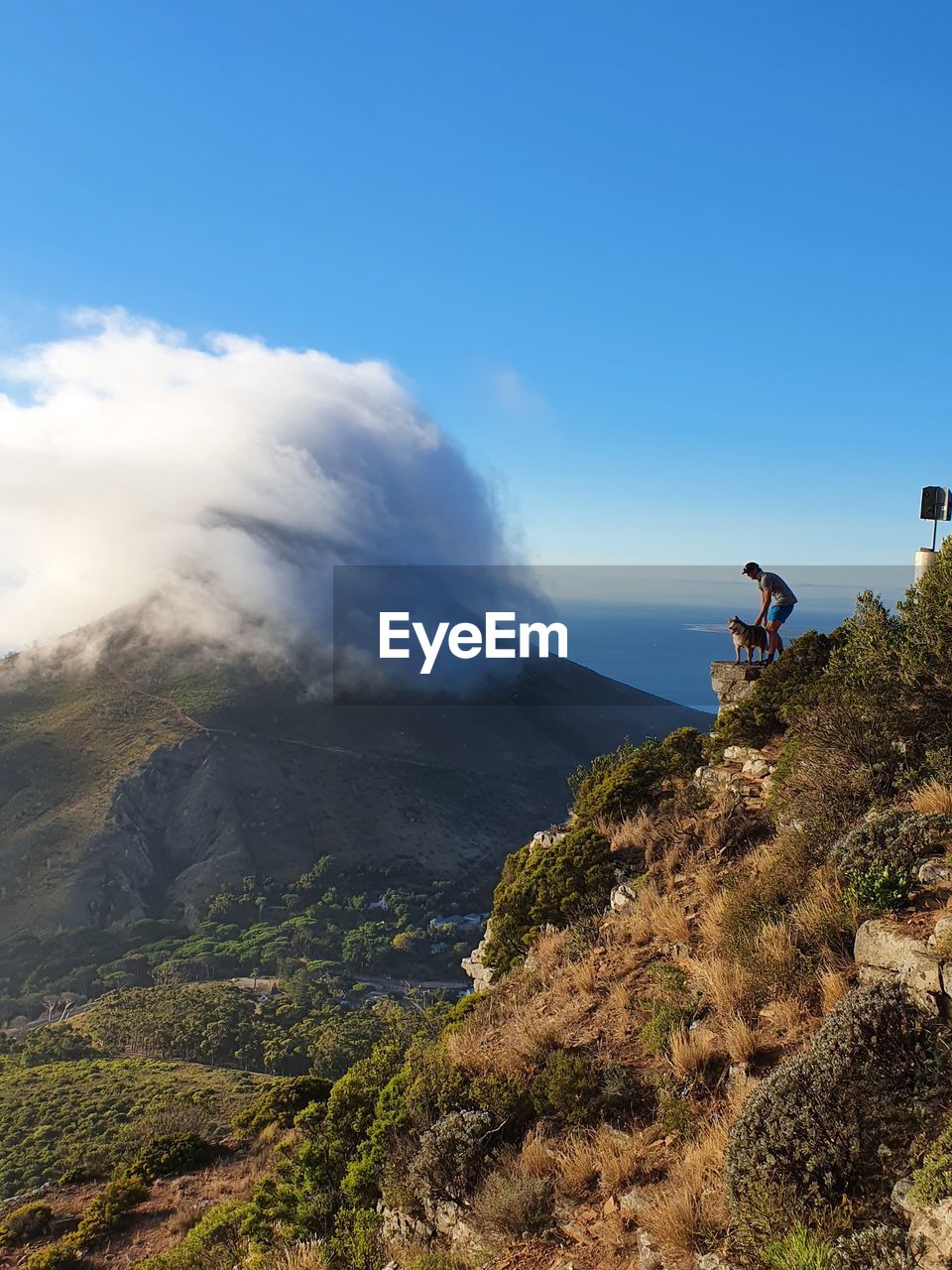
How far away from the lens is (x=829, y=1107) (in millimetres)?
5566

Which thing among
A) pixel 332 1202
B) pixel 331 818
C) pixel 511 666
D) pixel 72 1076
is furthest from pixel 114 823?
pixel 332 1202

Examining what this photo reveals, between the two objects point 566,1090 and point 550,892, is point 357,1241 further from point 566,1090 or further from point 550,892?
point 550,892

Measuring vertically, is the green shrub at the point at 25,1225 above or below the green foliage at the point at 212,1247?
below

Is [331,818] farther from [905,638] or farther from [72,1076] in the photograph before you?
[905,638]

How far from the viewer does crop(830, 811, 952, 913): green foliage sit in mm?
7332

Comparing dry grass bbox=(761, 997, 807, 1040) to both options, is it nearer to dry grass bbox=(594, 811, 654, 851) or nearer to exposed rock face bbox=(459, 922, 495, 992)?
dry grass bbox=(594, 811, 654, 851)

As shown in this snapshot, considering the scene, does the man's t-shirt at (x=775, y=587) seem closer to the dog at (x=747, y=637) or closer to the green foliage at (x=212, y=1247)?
the dog at (x=747, y=637)

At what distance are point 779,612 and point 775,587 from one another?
59cm

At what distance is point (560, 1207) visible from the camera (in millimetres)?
6410

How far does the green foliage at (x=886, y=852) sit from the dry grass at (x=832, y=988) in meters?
0.73

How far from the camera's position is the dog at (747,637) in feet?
52.6

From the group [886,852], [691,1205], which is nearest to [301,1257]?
[691,1205]

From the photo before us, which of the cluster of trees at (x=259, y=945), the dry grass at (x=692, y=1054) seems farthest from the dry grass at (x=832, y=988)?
the cluster of trees at (x=259, y=945)

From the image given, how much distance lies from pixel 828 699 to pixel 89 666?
15095 cm
